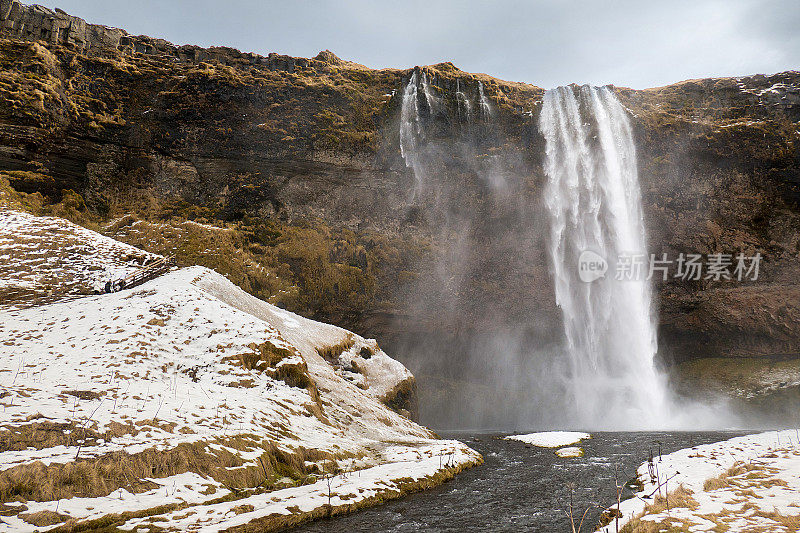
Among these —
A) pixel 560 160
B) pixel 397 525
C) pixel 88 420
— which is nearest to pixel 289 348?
pixel 88 420

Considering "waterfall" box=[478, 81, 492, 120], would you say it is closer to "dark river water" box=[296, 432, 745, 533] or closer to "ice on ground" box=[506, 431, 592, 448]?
"ice on ground" box=[506, 431, 592, 448]

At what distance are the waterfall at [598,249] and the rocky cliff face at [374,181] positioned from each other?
5.58 feet

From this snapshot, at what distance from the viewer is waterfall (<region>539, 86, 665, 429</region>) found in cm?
4034

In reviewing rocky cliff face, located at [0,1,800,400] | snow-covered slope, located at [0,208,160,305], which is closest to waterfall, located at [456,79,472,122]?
rocky cliff face, located at [0,1,800,400]

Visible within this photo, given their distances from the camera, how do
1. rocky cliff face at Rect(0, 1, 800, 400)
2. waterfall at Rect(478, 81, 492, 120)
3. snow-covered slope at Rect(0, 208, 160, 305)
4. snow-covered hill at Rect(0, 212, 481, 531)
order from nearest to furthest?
snow-covered hill at Rect(0, 212, 481, 531)
snow-covered slope at Rect(0, 208, 160, 305)
rocky cliff face at Rect(0, 1, 800, 400)
waterfall at Rect(478, 81, 492, 120)

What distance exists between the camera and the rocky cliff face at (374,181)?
3944 centimetres

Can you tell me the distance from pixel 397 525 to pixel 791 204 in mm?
52060

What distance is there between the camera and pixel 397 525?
32.8 ft

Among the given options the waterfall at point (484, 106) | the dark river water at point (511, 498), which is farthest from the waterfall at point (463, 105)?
the dark river water at point (511, 498)

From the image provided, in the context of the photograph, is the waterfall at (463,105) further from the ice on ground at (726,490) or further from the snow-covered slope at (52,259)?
the ice on ground at (726,490)
